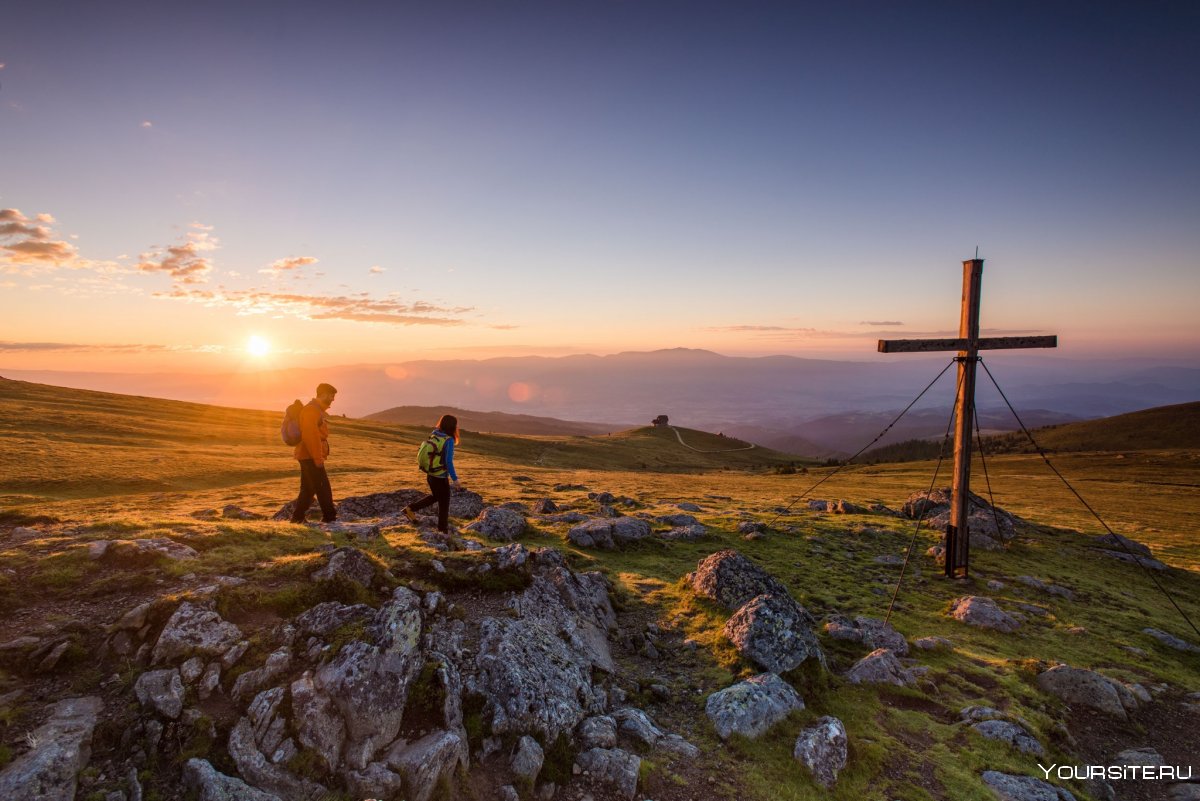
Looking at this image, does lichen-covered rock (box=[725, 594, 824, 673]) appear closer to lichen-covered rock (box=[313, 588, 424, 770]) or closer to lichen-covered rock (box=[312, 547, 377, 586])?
lichen-covered rock (box=[313, 588, 424, 770])

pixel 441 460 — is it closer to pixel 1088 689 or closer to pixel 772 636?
pixel 772 636

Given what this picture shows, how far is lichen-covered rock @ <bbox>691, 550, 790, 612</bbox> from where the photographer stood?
1373cm

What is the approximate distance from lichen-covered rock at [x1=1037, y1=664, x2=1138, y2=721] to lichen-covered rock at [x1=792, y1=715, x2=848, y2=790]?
654 centimetres

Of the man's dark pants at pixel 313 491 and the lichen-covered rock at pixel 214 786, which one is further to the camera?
the man's dark pants at pixel 313 491

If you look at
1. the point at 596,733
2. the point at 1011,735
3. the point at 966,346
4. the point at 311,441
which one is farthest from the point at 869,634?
the point at 311,441

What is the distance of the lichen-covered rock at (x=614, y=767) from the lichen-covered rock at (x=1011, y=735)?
6787 millimetres

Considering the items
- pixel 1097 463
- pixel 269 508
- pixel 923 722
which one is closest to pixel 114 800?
pixel 923 722

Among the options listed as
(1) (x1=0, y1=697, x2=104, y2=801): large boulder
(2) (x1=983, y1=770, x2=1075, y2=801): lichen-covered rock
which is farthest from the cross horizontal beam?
(1) (x1=0, y1=697, x2=104, y2=801): large boulder

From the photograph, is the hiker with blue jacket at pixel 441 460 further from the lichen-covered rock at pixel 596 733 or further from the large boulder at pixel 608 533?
the lichen-covered rock at pixel 596 733

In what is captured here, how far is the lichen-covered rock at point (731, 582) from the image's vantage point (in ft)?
45.1

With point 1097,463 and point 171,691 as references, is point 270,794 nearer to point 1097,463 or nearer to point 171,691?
point 171,691

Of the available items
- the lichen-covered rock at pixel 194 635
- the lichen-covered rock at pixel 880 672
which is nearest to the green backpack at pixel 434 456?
the lichen-covered rock at pixel 194 635

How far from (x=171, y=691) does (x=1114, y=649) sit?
21.3 meters

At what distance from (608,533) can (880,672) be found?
986 centimetres
